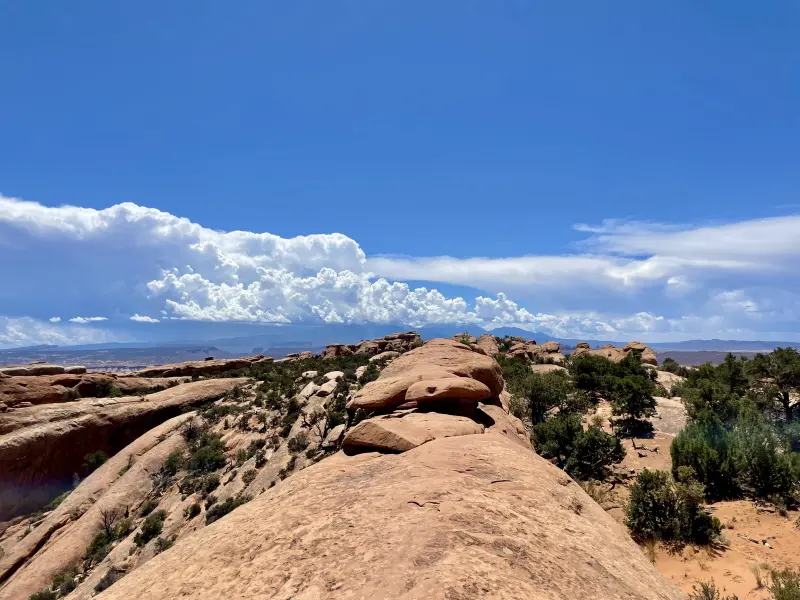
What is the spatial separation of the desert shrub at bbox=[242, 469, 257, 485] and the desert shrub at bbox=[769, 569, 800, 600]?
849 inches

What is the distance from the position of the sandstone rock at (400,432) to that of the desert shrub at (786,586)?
6587 millimetres

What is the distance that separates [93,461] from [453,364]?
1315 inches

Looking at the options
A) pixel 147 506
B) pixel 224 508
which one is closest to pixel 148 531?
pixel 147 506

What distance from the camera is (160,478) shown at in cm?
2616

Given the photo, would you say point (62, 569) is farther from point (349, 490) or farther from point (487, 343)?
point (487, 343)

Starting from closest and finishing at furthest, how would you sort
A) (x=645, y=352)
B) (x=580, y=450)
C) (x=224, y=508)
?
(x=580, y=450) < (x=224, y=508) < (x=645, y=352)

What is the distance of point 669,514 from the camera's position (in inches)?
520

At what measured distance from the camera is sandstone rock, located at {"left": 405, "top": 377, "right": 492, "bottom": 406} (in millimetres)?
12047

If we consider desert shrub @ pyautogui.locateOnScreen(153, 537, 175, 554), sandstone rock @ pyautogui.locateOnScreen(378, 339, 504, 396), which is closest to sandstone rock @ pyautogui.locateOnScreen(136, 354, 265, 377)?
desert shrub @ pyautogui.locateOnScreen(153, 537, 175, 554)

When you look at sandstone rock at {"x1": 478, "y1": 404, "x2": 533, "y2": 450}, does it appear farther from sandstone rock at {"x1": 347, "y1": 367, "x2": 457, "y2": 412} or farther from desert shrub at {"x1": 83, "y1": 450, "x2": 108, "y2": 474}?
desert shrub at {"x1": 83, "y1": 450, "x2": 108, "y2": 474}

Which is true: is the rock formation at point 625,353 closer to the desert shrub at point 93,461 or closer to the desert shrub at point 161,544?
the desert shrub at point 161,544

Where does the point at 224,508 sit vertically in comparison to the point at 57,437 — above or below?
above

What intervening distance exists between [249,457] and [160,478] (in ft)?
20.6

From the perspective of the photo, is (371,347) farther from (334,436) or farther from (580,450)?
(580,450)
